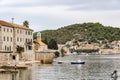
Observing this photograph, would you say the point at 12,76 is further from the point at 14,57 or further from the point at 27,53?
the point at 27,53

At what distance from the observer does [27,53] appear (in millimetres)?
137875

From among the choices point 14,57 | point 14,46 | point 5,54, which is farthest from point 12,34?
point 5,54

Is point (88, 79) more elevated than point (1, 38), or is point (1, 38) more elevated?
point (1, 38)

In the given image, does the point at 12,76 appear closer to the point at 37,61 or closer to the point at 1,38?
the point at 1,38

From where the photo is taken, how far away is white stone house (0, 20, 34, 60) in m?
129

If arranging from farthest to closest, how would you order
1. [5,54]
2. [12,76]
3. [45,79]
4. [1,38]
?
1. [1,38]
2. [5,54]
3. [45,79]
4. [12,76]

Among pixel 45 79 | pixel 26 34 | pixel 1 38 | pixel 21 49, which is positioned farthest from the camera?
pixel 26 34

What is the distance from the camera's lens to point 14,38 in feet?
449

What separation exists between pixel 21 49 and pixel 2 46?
9663 mm

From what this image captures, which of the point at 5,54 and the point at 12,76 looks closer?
the point at 12,76

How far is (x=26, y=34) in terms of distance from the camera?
5822 inches

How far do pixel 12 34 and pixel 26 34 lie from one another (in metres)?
11.8

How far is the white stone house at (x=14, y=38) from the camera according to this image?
129000mm

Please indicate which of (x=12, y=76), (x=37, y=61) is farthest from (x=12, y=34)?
(x=12, y=76)
